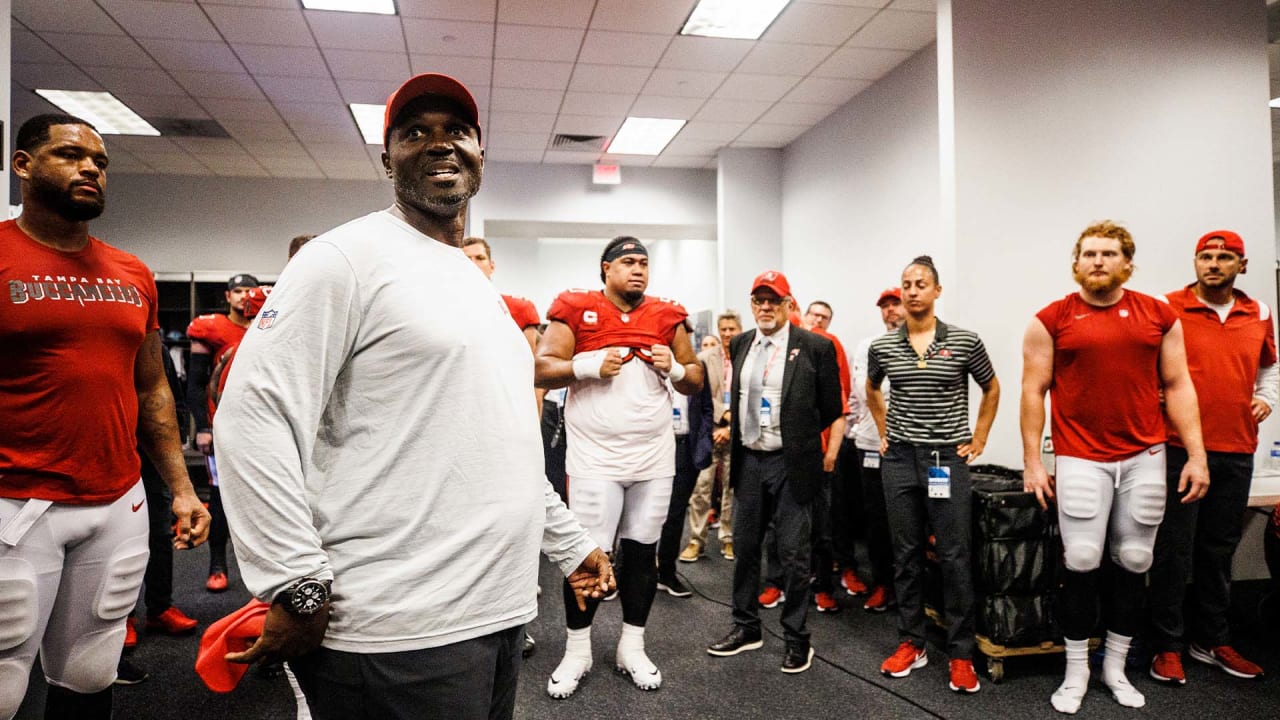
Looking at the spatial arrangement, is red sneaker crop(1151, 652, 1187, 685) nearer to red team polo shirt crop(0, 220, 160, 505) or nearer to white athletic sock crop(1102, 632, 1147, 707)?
white athletic sock crop(1102, 632, 1147, 707)

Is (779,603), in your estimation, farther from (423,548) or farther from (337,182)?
(337,182)

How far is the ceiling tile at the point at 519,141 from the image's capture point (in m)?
7.13

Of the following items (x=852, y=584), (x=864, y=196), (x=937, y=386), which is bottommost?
(x=852, y=584)

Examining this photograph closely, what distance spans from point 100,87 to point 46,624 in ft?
19.4

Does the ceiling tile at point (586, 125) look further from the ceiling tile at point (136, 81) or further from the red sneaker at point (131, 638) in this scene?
the red sneaker at point (131, 638)

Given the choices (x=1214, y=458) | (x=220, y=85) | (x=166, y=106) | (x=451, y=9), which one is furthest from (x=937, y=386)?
(x=166, y=106)

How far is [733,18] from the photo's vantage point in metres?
4.67

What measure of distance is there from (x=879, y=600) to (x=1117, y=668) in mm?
1162

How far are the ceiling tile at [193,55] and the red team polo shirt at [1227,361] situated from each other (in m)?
6.00

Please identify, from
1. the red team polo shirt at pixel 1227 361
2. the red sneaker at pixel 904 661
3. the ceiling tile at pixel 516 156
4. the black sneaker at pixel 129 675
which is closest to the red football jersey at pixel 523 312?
the black sneaker at pixel 129 675

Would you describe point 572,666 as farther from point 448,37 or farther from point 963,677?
point 448,37

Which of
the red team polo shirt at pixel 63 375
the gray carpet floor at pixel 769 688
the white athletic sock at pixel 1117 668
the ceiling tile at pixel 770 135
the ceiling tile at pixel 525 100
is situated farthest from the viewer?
the ceiling tile at pixel 770 135

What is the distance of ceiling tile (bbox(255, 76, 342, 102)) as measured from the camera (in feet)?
18.5

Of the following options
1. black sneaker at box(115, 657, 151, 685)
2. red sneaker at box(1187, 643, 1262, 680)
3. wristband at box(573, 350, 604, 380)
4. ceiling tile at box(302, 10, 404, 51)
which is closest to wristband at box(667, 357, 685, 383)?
wristband at box(573, 350, 604, 380)
